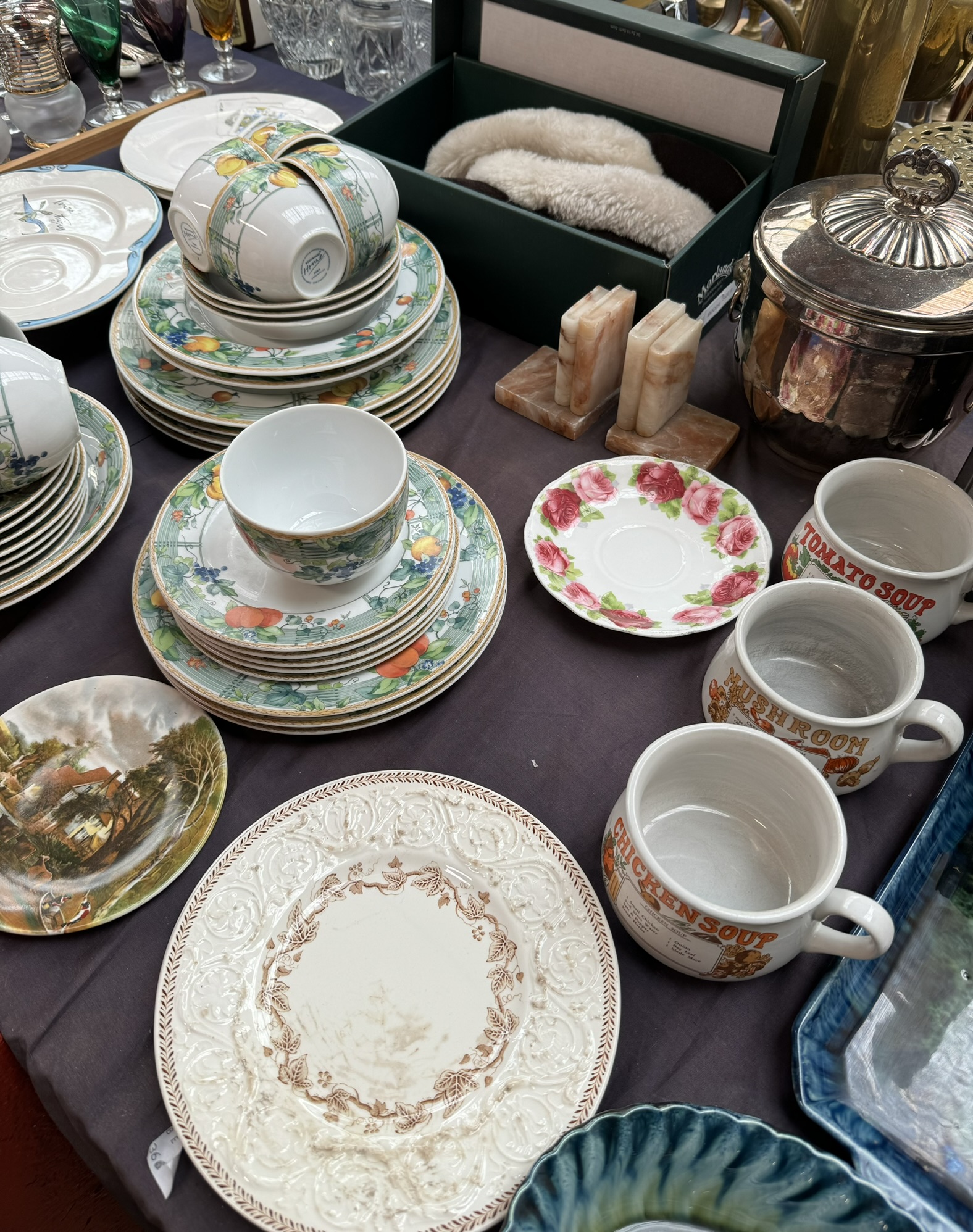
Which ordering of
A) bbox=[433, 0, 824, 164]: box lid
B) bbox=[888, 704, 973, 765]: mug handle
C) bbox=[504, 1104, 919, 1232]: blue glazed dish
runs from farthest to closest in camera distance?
bbox=[433, 0, 824, 164]: box lid < bbox=[888, 704, 973, 765]: mug handle < bbox=[504, 1104, 919, 1232]: blue glazed dish

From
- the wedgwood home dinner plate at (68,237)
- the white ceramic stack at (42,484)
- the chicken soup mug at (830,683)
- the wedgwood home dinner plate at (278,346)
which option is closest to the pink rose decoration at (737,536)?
the chicken soup mug at (830,683)

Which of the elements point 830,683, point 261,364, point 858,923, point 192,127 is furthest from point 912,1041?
point 192,127

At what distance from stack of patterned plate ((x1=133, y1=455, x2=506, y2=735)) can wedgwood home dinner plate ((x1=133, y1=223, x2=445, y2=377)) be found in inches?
5.5

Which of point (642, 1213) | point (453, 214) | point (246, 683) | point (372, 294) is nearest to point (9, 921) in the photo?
point (246, 683)

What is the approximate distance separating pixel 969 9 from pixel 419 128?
0.56 meters

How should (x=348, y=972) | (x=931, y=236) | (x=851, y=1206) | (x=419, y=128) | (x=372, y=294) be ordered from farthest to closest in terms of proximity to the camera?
(x=419, y=128) < (x=372, y=294) < (x=931, y=236) < (x=348, y=972) < (x=851, y=1206)

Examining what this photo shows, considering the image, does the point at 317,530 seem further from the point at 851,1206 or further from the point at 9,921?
the point at 851,1206

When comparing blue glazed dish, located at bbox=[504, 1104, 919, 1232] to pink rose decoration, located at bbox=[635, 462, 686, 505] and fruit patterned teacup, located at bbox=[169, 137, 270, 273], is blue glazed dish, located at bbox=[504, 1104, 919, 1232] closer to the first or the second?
pink rose decoration, located at bbox=[635, 462, 686, 505]

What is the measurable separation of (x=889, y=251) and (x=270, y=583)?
0.48 m

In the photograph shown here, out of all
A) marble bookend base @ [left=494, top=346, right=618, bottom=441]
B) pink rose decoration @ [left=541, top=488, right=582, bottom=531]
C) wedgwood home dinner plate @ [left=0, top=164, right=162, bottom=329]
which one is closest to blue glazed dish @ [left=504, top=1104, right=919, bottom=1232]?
pink rose decoration @ [left=541, top=488, right=582, bottom=531]

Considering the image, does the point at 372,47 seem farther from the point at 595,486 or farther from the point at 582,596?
the point at 582,596

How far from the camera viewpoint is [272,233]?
2.34ft

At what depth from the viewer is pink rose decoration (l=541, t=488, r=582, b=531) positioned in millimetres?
724

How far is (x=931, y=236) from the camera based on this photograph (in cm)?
64
